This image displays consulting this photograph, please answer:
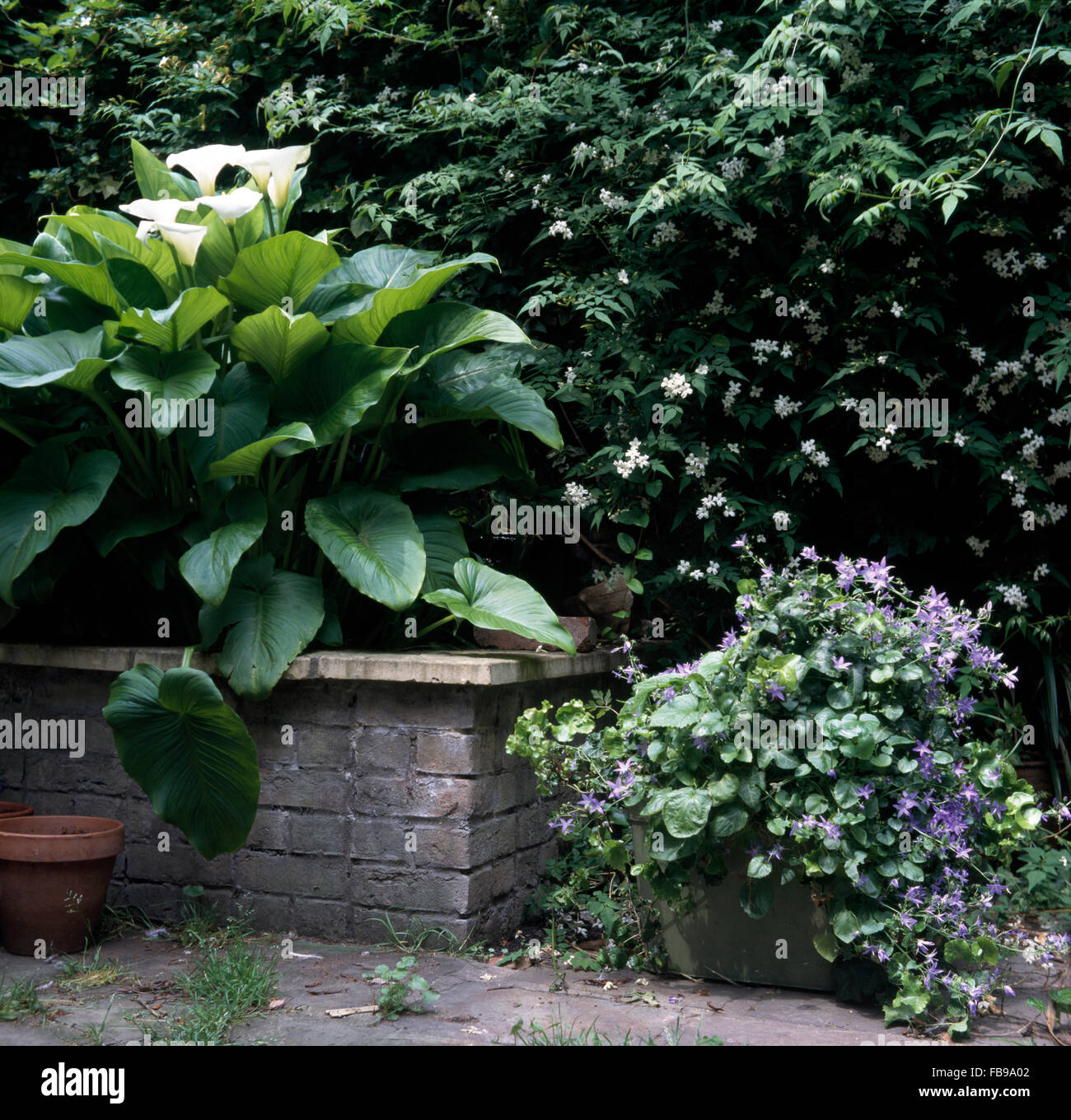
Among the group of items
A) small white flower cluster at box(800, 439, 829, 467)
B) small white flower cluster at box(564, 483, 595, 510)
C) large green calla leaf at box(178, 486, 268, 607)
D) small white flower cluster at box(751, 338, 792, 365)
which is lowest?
large green calla leaf at box(178, 486, 268, 607)

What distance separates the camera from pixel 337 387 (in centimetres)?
285

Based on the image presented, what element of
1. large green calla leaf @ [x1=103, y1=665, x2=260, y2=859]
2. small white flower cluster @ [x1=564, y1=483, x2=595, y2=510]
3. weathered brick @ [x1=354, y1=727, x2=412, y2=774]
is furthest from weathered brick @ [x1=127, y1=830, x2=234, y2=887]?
small white flower cluster @ [x1=564, y1=483, x2=595, y2=510]

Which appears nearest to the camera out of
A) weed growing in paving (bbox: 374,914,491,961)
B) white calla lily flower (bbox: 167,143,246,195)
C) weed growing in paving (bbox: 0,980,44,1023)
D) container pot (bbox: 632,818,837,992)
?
weed growing in paving (bbox: 0,980,44,1023)

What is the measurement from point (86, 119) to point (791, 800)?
3892 millimetres

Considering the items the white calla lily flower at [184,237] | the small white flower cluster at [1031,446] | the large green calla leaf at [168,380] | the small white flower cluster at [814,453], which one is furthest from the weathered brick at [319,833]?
the small white flower cluster at [1031,446]

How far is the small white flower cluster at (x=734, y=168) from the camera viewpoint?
3090 millimetres

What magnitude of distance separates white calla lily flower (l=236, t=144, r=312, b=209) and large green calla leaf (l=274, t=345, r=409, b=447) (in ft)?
1.89

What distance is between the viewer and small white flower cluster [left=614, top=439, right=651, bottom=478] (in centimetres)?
310

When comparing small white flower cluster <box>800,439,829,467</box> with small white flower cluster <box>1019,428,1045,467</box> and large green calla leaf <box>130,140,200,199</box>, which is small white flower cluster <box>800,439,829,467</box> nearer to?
small white flower cluster <box>1019,428,1045,467</box>

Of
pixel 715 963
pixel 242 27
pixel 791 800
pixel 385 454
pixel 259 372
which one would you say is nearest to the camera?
pixel 791 800

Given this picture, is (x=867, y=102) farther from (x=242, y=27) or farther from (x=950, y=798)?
(x=242, y=27)

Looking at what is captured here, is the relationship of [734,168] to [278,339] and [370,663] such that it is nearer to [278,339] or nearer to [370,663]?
[278,339]

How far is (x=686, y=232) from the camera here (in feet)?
10.7

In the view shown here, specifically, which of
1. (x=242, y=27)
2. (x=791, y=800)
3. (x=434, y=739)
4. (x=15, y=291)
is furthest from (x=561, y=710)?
(x=242, y=27)
